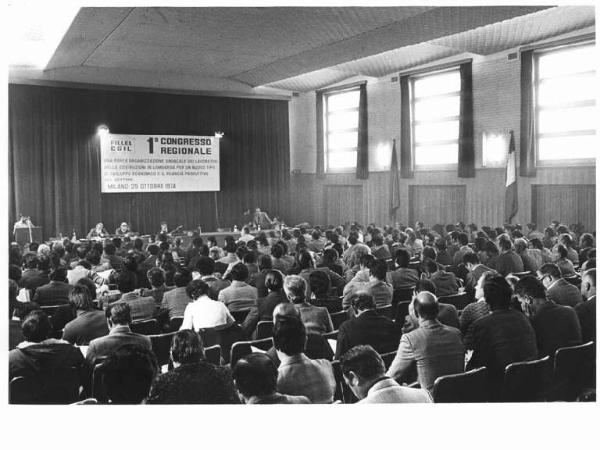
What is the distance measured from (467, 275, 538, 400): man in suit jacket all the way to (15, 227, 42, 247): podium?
1085cm

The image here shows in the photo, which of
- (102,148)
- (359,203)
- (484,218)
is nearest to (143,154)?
(102,148)

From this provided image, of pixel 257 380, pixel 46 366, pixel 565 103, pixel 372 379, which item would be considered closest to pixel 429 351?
pixel 372 379

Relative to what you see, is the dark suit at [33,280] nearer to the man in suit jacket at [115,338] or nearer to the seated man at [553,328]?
the man in suit jacket at [115,338]

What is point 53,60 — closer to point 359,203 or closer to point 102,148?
point 102,148

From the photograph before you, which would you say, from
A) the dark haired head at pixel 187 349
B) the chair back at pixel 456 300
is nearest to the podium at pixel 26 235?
the chair back at pixel 456 300

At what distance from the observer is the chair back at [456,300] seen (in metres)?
5.50

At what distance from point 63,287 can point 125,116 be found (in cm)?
953

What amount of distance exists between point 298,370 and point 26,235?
10951 millimetres

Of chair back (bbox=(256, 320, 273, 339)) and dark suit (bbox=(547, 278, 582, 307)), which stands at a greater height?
dark suit (bbox=(547, 278, 582, 307))

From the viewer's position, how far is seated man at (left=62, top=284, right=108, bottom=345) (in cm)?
433

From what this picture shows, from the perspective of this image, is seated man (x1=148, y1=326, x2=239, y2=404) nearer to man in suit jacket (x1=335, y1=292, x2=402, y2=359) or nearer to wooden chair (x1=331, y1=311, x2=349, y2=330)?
man in suit jacket (x1=335, y1=292, x2=402, y2=359)

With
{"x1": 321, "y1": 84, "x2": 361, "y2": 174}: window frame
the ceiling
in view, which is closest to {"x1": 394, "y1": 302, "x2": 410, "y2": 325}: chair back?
the ceiling

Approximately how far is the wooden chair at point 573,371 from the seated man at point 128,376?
2.45 meters

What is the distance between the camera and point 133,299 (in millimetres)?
5160
